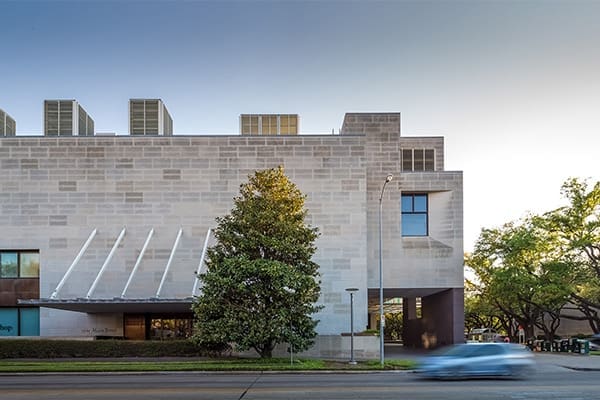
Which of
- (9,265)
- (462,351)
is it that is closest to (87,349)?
(9,265)

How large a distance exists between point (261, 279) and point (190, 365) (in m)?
4.86

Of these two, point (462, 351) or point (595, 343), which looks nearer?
point (462, 351)

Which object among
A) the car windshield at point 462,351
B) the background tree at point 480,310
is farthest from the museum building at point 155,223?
the background tree at point 480,310

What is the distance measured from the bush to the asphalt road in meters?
6.50

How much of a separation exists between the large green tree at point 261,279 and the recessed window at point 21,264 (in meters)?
12.9

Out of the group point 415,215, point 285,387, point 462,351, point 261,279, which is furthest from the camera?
point 415,215

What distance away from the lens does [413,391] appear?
17109mm

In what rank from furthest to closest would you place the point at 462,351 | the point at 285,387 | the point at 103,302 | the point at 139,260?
the point at 139,260, the point at 103,302, the point at 462,351, the point at 285,387

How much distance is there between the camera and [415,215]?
38438mm

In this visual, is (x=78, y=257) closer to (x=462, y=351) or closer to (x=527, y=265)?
(x=462, y=351)

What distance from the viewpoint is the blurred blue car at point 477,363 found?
803 inches

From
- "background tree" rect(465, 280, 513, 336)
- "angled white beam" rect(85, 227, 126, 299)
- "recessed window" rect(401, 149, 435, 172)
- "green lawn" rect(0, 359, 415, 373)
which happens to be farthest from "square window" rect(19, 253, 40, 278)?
"background tree" rect(465, 280, 513, 336)

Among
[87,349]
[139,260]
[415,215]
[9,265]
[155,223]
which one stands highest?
[415,215]

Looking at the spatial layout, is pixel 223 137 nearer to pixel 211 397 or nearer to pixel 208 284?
pixel 208 284
